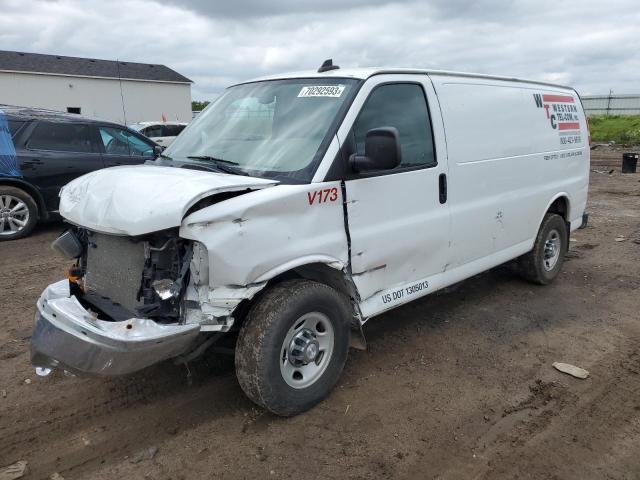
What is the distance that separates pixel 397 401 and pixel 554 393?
1130 mm

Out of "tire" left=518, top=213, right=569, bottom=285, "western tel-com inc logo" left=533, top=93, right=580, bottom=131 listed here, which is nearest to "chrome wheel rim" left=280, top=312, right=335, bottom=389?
"tire" left=518, top=213, right=569, bottom=285

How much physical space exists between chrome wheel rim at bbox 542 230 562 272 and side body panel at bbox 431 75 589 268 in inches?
14.0

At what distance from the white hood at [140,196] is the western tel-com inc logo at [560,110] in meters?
3.67

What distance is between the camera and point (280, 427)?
3254 millimetres

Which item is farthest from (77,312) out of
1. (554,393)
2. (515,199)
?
(515,199)

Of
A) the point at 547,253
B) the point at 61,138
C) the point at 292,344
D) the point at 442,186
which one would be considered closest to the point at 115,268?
the point at 292,344

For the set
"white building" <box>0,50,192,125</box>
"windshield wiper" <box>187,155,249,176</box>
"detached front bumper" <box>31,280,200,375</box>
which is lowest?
"detached front bumper" <box>31,280,200,375</box>

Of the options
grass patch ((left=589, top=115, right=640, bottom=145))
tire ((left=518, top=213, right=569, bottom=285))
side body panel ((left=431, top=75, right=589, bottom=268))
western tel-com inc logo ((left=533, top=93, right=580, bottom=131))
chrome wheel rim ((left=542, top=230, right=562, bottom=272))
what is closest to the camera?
side body panel ((left=431, top=75, right=589, bottom=268))

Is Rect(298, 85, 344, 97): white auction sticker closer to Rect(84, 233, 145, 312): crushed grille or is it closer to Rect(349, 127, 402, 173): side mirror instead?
Rect(349, 127, 402, 173): side mirror

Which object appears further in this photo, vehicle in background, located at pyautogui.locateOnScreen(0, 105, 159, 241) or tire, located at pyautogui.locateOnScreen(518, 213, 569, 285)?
vehicle in background, located at pyautogui.locateOnScreen(0, 105, 159, 241)

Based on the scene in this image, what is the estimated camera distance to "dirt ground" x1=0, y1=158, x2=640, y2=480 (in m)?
2.92

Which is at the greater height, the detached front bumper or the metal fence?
the metal fence

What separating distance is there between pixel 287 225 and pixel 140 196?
2.75ft

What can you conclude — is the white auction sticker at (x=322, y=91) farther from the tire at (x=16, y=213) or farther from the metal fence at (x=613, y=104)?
the metal fence at (x=613, y=104)
